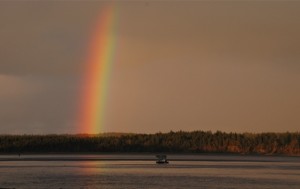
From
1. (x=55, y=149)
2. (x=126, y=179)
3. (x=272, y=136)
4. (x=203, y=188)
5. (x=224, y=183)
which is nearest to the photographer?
(x=203, y=188)

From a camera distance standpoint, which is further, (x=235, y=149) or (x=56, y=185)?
(x=235, y=149)

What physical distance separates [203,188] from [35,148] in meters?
106

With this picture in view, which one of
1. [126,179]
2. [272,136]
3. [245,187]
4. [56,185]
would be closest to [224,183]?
[245,187]

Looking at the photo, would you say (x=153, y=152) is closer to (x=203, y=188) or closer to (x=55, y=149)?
(x=55, y=149)

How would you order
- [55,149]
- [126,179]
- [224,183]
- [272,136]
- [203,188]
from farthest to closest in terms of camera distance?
[55,149], [272,136], [126,179], [224,183], [203,188]

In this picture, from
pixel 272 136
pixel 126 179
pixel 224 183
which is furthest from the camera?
pixel 272 136

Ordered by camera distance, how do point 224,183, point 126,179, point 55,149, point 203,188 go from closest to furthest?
1. point 203,188
2. point 224,183
3. point 126,179
4. point 55,149

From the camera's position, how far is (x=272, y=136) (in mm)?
143000

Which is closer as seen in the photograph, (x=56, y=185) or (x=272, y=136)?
(x=56, y=185)

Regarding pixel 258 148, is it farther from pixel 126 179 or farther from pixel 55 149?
pixel 126 179

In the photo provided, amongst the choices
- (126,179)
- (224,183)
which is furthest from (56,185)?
(224,183)

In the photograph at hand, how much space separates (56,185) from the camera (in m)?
55.9

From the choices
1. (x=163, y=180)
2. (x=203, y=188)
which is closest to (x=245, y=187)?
(x=203, y=188)

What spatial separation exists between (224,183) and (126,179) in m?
9.47
